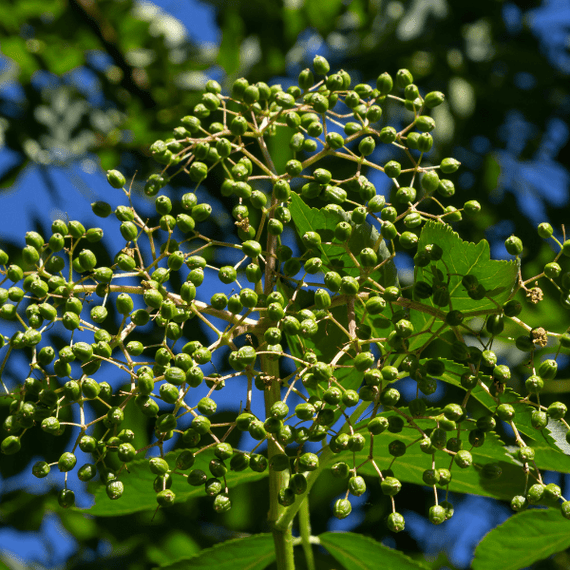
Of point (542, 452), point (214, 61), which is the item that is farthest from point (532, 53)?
point (542, 452)

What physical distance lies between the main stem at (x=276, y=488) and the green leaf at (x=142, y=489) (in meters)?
0.21

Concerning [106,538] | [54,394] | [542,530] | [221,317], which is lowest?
[106,538]

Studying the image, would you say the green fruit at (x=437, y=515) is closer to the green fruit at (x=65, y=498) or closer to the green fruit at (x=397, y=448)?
the green fruit at (x=397, y=448)

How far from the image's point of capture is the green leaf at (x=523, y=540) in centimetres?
156

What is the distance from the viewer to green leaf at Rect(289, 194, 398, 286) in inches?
52.7

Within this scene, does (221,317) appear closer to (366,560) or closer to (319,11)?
(366,560)

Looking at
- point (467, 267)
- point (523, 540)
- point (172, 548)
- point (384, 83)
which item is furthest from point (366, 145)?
point (172, 548)

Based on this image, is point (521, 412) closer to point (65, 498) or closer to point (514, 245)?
point (514, 245)

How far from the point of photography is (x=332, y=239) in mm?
1361

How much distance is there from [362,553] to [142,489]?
0.58 metres

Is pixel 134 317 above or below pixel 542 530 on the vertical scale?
above

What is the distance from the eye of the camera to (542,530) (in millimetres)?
1574

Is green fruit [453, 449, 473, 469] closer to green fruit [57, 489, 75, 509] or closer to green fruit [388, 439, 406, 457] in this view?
green fruit [388, 439, 406, 457]

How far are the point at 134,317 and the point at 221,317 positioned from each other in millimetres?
170
